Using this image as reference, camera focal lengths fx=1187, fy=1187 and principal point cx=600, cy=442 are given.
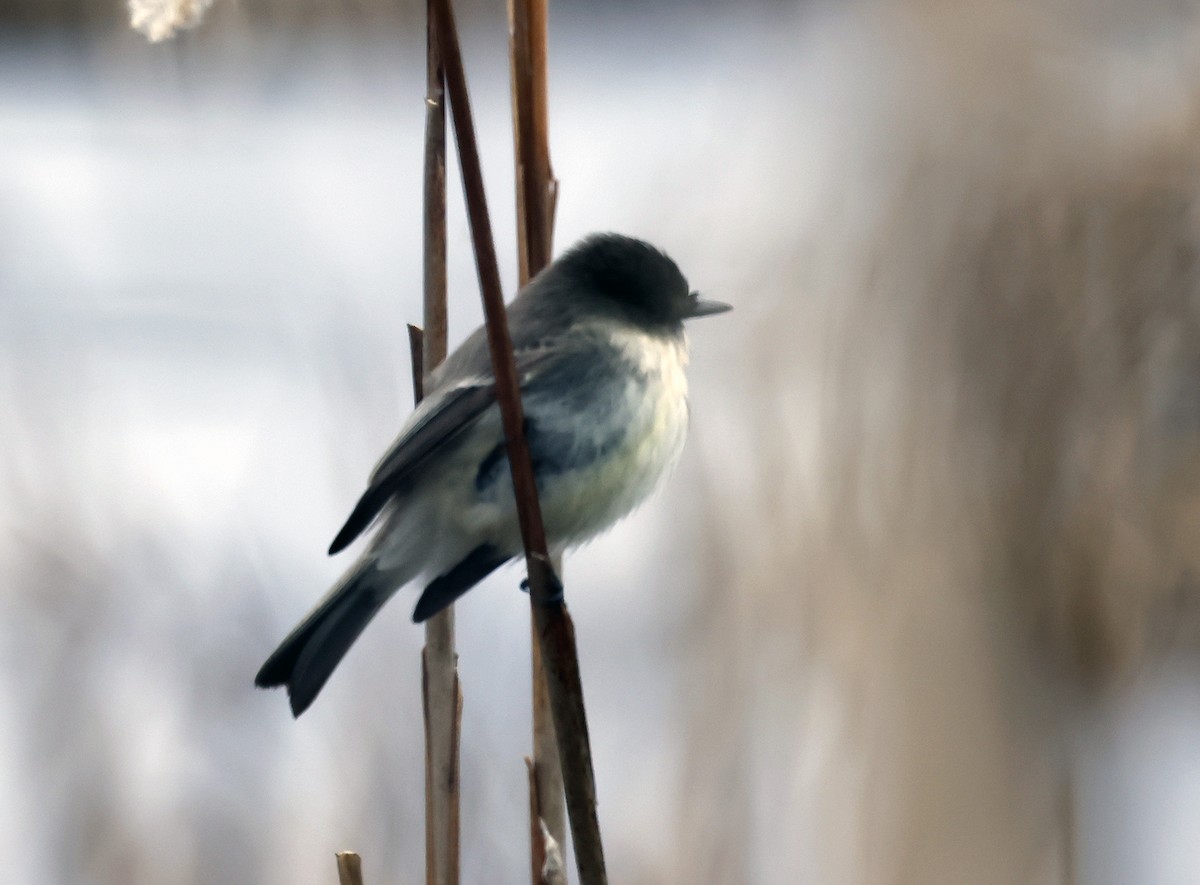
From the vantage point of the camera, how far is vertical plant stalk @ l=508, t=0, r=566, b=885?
75 cm

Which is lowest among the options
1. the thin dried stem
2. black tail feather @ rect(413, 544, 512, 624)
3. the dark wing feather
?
the thin dried stem

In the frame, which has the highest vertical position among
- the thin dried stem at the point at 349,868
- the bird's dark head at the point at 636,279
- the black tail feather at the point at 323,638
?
the bird's dark head at the point at 636,279

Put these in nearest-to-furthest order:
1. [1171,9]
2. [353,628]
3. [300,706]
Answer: [300,706], [353,628], [1171,9]

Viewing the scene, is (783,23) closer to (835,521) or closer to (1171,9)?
(1171,9)

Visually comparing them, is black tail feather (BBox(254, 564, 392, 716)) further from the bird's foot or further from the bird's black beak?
the bird's black beak

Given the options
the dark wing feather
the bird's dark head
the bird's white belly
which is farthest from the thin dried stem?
the bird's dark head

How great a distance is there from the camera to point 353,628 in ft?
3.21

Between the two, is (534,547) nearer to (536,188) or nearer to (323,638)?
(536,188)

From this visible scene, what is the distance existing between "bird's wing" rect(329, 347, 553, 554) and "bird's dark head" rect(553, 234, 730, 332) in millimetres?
238

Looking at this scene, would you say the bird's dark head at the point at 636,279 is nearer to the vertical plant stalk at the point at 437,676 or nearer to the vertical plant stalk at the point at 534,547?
the vertical plant stalk at the point at 437,676

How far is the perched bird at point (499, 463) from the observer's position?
3.28 feet

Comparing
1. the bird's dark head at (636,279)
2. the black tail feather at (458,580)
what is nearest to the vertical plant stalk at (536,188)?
the black tail feather at (458,580)

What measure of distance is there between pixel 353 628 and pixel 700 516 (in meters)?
0.73

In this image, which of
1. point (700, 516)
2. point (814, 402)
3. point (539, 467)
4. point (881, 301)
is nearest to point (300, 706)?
point (539, 467)
